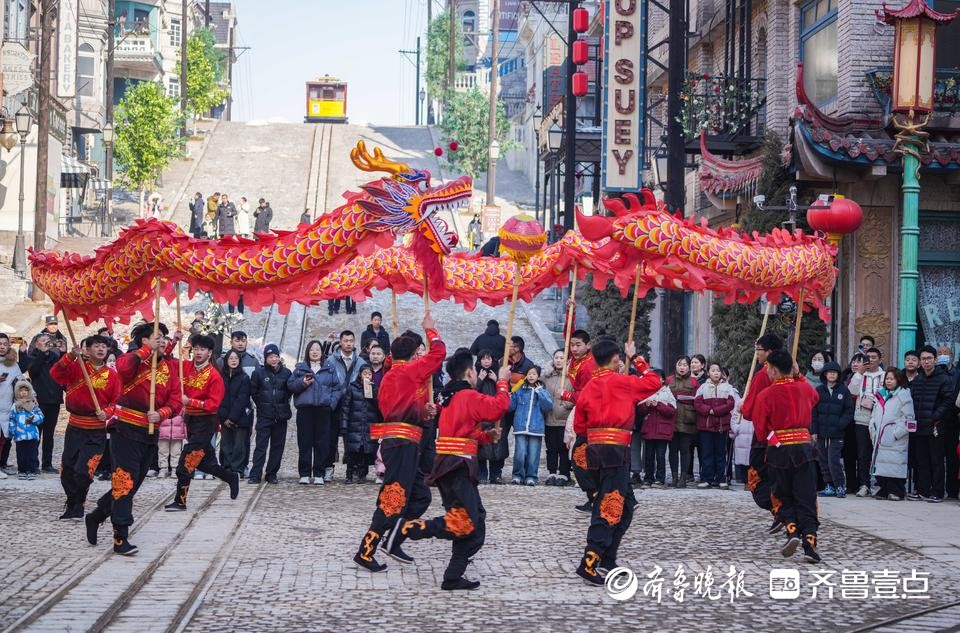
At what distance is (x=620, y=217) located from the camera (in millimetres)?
12219

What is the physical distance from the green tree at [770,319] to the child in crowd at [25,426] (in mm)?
10329

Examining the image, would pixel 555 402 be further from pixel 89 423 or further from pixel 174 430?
pixel 89 423

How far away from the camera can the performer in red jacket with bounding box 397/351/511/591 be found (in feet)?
31.4

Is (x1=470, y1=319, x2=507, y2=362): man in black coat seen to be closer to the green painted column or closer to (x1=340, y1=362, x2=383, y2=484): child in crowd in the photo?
(x1=340, y1=362, x2=383, y2=484): child in crowd

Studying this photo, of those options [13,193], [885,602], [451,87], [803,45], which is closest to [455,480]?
[885,602]

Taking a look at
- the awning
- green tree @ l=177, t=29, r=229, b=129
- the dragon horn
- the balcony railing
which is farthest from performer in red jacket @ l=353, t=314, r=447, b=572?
green tree @ l=177, t=29, r=229, b=129

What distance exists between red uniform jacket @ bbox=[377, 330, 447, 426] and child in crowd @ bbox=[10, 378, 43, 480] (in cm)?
720

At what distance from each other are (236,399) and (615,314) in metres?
10.8

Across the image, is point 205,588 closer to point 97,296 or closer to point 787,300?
point 97,296

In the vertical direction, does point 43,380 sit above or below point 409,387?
below

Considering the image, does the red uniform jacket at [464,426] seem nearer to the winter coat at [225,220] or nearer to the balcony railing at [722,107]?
the balcony railing at [722,107]

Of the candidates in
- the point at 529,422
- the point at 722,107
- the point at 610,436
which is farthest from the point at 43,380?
the point at 722,107

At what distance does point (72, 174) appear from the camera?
148 ft

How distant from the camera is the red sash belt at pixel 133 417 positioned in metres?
11.4
